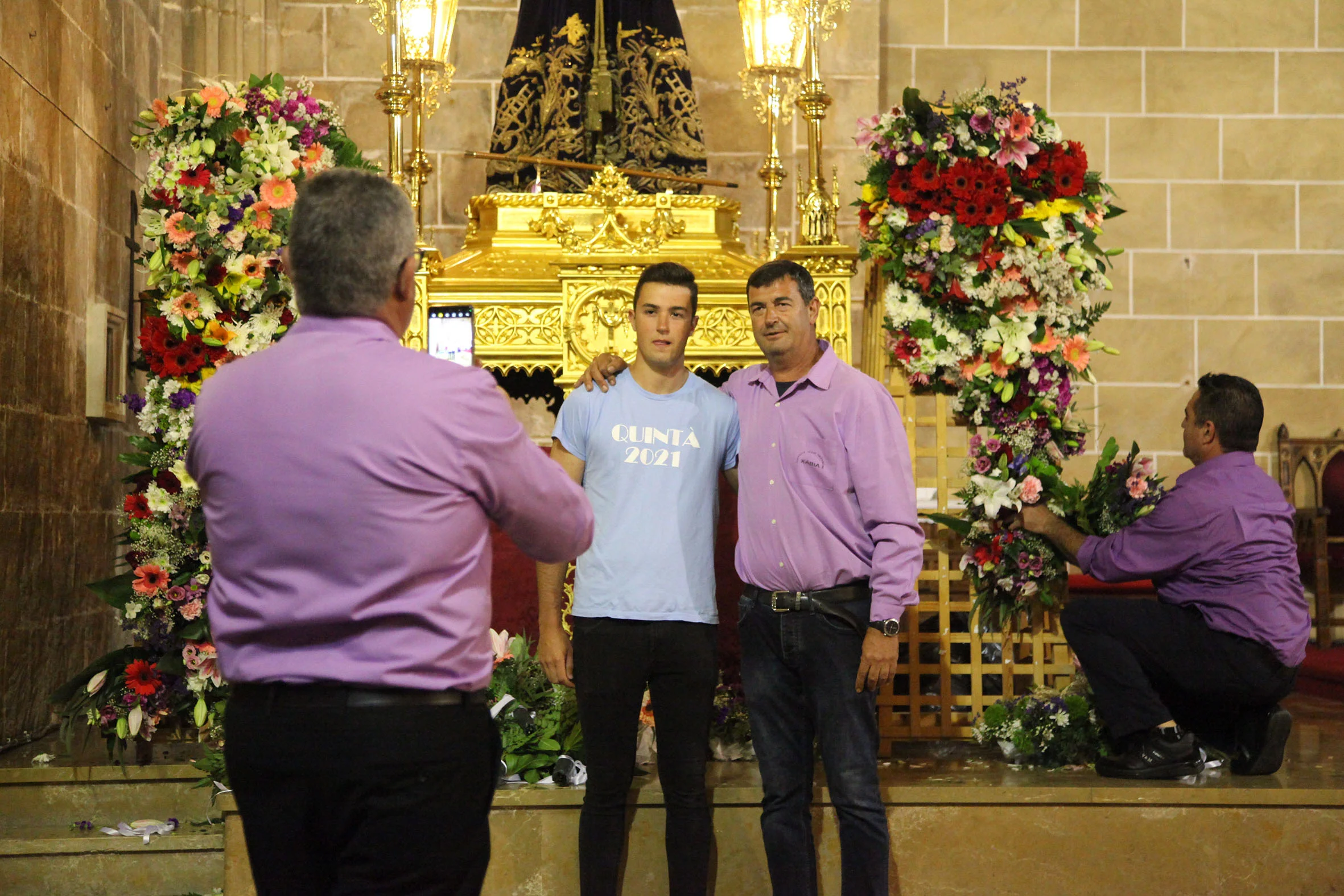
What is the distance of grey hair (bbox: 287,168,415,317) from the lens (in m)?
1.70

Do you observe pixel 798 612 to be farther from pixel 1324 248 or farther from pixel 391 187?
pixel 1324 248

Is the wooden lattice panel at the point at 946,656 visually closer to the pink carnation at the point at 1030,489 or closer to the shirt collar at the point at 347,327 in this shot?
the pink carnation at the point at 1030,489

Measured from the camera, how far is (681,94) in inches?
235

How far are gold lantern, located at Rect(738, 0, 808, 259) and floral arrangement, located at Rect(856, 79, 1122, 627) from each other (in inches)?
52.5

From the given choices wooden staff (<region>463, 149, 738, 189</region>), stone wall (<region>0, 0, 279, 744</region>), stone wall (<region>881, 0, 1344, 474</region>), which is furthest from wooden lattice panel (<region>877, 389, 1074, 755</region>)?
stone wall (<region>881, 0, 1344, 474</region>)

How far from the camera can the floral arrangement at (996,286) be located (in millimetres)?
4102

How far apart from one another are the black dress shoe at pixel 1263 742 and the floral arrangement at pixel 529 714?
191cm

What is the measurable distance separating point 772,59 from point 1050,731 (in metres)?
2.93

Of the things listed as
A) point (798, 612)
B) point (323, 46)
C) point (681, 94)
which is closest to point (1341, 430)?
point (681, 94)

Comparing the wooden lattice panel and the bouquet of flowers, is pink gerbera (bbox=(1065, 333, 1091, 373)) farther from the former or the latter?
the wooden lattice panel

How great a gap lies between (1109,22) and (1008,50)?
0.57m

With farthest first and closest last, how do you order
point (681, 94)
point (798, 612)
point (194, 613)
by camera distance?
point (681, 94)
point (194, 613)
point (798, 612)

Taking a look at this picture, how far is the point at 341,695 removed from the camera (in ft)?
5.41

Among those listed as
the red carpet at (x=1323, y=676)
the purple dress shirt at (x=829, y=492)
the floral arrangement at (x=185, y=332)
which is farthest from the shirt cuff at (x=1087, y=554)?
A: the floral arrangement at (x=185, y=332)
